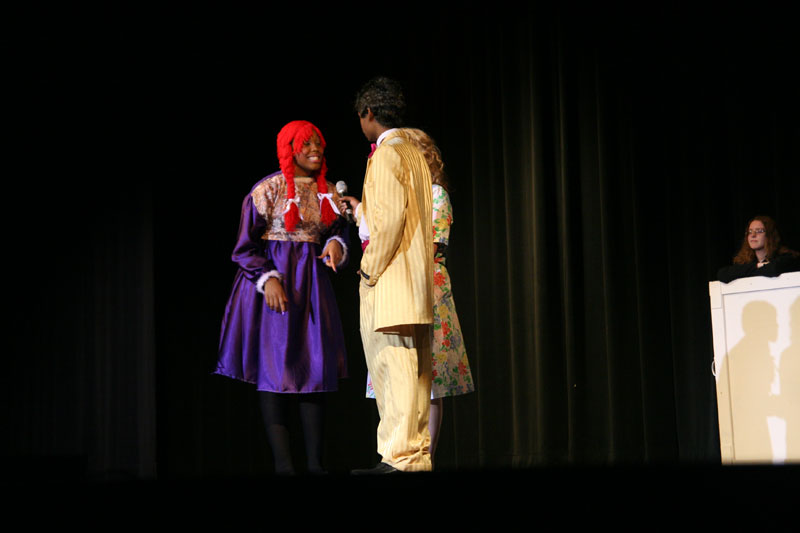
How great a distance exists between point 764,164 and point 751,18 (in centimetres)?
72

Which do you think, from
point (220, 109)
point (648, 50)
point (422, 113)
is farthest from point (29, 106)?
point (648, 50)

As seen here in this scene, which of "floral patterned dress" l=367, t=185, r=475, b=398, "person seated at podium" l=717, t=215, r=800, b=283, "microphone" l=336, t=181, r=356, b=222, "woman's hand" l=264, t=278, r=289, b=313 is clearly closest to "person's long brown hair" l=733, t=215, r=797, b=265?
"person seated at podium" l=717, t=215, r=800, b=283

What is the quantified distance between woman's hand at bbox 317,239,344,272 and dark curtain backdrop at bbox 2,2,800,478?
5.34ft

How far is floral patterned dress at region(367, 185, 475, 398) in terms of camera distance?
3.53 m

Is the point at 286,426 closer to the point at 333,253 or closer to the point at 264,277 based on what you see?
the point at 264,277

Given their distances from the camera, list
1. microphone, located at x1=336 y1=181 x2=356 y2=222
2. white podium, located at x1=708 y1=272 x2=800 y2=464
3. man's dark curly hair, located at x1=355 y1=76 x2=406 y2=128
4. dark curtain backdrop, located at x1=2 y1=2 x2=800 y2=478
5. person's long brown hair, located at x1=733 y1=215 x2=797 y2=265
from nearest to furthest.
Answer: man's dark curly hair, located at x1=355 y1=76 x2=406 y2=128
microphone, located at x1=336 y1=181 x2=356 y2=222
white podium, located at x1=708 y1=272 x2=800 y2=464
person's long brown hair, located at x1=733 y1=215 x2=797 y2=265
dark curtain backdrop, located at x1=2 y1=2 x2=800 y2=478

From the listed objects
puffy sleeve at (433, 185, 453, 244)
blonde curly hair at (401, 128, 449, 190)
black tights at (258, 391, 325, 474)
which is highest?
blonde curly hair at (401, 128, 449, 190)

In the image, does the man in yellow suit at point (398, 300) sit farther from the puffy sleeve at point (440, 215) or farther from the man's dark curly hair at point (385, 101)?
the puffy sleeve at point (440, 215)

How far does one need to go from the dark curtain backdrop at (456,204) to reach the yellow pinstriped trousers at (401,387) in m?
1.94

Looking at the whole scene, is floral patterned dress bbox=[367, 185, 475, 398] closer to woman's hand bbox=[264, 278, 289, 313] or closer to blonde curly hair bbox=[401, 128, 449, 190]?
blonde curly hair bbox=[401, 128, 449, 190]

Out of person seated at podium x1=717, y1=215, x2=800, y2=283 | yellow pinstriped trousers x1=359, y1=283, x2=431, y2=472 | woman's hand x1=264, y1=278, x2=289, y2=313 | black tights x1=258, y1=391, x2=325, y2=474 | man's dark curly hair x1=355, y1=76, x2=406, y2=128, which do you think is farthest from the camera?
person seated at podium x1=717, y1=215, x2=800, y2=283

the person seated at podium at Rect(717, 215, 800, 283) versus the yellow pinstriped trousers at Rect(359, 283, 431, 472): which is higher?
the person seated at podium at Rect(717, 215, 800, 283)

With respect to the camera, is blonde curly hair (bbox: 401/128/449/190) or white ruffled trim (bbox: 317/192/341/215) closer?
blonde curly hair (bbox: 401/128/449/190)

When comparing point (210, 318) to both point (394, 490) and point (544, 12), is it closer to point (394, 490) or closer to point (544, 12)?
point (544, 12)
